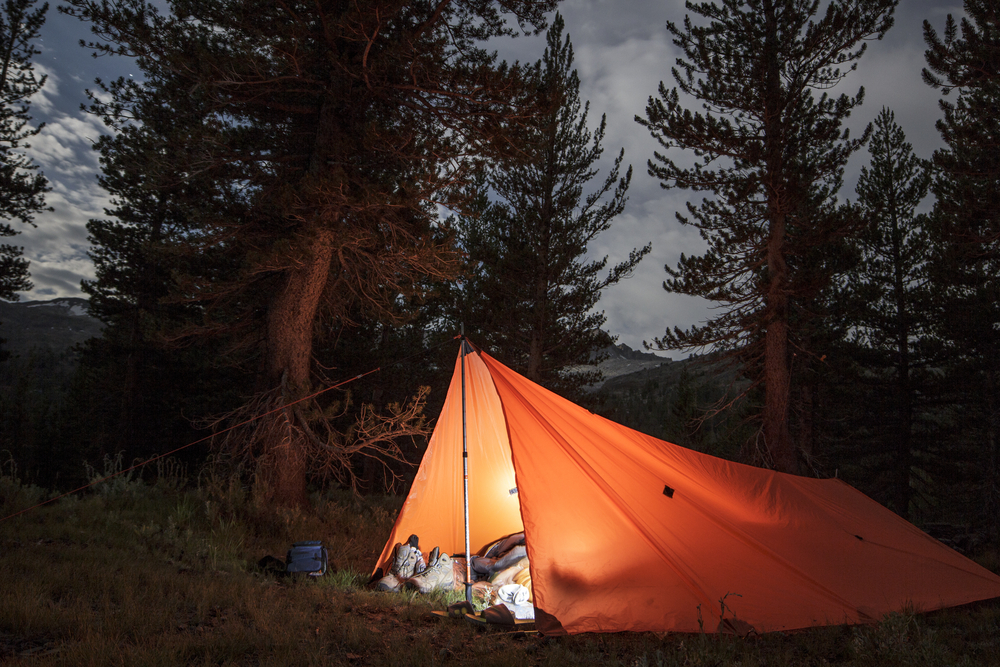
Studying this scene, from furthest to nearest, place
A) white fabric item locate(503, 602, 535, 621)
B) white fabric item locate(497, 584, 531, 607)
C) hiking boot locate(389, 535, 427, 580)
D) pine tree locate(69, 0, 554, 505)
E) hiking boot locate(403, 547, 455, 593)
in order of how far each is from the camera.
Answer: pine tree locate(69, 0, 554, 505) → hiking boot locate(389, 535, 427, 580) → hiking boot locate(403, 547, 455, 593) → white fabric item locate(497, 584, 531, 607) → white fabric item locate(503, 602, 535, 621)

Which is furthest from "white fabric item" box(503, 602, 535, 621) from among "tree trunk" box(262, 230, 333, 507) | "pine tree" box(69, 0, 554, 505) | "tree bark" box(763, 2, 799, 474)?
"tree bark" box(763, 2, 799, 474)

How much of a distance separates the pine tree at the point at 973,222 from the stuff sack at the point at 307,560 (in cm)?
1006

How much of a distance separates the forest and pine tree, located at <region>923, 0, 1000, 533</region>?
0.18 ft

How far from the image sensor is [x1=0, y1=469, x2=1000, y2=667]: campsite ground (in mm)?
2963

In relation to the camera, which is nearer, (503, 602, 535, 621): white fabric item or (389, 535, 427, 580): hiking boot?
(503, 602, 535, 621): white fabric item

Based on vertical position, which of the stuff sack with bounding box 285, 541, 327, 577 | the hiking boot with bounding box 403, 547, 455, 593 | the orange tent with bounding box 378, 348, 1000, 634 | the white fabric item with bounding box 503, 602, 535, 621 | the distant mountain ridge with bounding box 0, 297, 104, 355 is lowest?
the hiking boot with bounding box 403, 547, 455, 593

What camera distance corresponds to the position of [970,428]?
14320 mm

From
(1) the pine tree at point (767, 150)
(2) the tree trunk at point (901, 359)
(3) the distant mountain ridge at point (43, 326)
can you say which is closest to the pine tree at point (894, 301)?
(2) the tree trunk at point (901, 359)

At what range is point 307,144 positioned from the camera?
7516 millimetres

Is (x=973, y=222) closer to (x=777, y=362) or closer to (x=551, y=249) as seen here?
(x=777, y=362)

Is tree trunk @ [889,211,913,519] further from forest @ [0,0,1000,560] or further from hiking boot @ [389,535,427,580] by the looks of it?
hiking boot @ [389,535,427,580]

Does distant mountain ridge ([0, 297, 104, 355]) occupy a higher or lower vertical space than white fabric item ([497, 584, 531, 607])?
higher

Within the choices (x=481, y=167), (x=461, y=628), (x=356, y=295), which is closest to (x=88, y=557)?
(x=461, y=628)

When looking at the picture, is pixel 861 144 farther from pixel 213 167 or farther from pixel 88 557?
pixel 88 557
